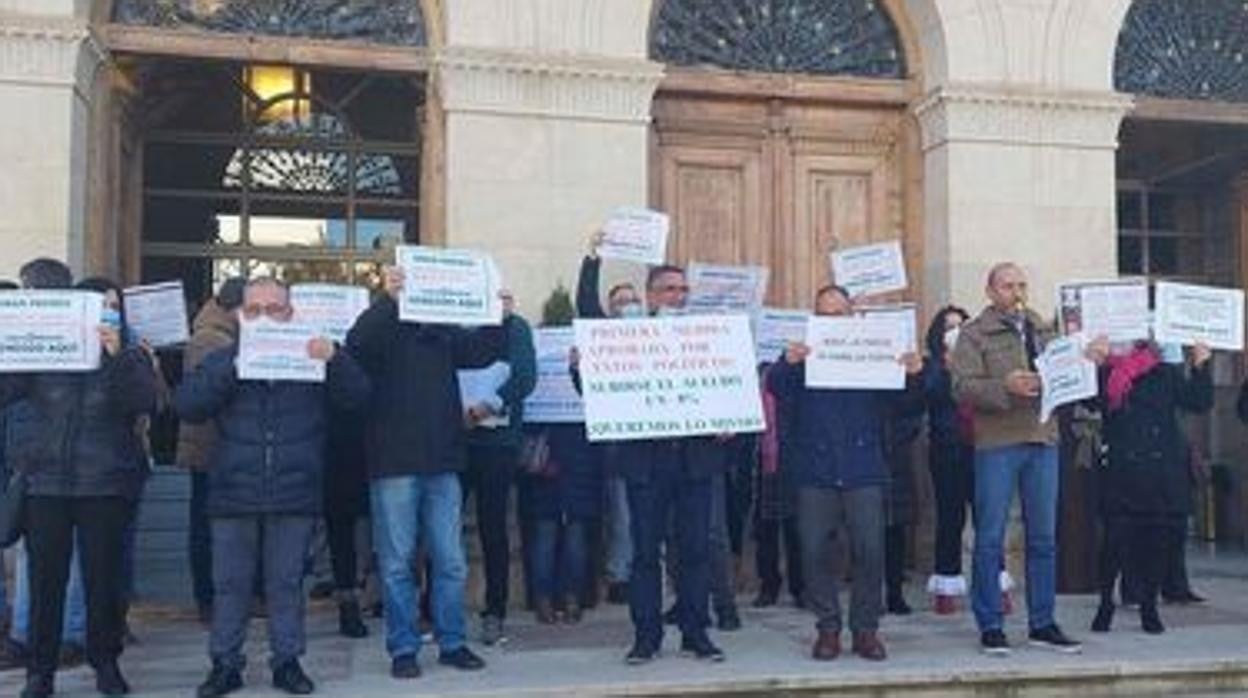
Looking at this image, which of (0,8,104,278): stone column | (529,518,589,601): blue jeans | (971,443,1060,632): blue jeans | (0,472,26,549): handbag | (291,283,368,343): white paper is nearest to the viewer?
(0,472,26,549): handbag

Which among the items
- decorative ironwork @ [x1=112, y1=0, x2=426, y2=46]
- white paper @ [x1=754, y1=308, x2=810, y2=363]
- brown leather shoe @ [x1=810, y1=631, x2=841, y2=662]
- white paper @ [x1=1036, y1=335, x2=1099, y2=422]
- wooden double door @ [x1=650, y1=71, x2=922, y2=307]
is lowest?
brown leather shoe @ [x1=810, y1=631, x2=841, y2=662]

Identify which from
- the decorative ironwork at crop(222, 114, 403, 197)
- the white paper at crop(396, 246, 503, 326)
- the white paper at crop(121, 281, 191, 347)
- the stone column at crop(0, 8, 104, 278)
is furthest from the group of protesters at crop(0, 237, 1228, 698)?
the decorative ironwork at crop(222, 114, 403, 197)

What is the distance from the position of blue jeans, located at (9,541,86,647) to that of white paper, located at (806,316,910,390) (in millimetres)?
4063

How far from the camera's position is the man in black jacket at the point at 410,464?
7285 millimetres

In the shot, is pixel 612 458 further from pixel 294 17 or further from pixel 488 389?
pixel 294 17

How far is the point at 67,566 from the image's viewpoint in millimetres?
7016

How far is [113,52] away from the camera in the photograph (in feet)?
33.2

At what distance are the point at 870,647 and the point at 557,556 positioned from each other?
2358mm

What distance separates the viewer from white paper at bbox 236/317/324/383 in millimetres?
6812

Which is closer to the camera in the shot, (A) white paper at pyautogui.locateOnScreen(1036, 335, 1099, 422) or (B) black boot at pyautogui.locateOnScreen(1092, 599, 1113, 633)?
(A) white paper at pyautogui.locateOnScreen(1036, 335, 1099, 422)

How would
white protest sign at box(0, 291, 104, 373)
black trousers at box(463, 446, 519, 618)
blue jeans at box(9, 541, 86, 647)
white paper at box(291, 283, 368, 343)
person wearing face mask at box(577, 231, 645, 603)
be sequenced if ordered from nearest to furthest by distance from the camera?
white protest sign at box(0, 291, 104, 373) < blue jeans at box(9, 541, 86, 647) < white paper at box(291, 283, 368, 343) < black trousers at box(463, 446, 519, 618) < person wearing face mask at box(577, 231, 645, 603)

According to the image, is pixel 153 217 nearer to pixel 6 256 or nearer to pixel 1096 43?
pixel 6 256

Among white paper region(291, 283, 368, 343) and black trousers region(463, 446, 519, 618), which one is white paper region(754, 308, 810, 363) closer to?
black trousers region(463, 446, 519, 618)

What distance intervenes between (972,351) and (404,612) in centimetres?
339
